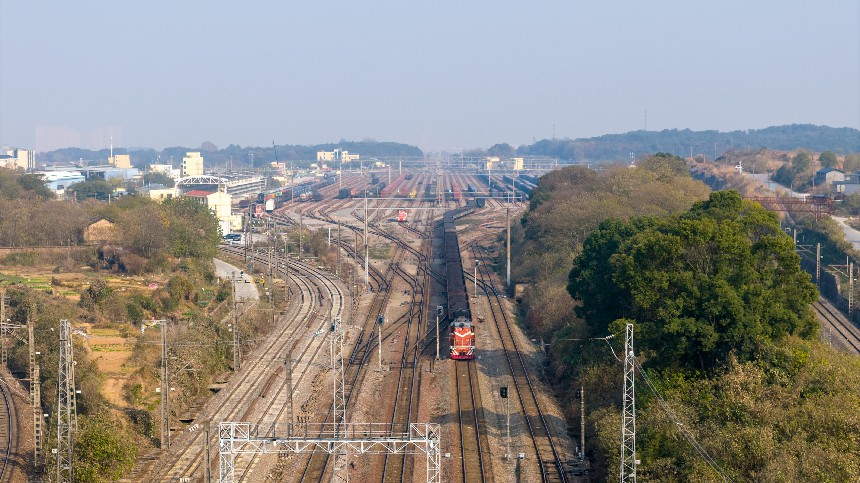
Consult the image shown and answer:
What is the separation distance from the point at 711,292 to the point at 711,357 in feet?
4.86

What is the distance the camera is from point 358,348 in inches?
1185

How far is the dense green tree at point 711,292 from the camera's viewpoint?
19.4 m

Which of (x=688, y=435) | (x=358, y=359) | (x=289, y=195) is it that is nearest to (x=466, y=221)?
(x=289, y=195)

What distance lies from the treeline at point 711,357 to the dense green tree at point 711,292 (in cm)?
3

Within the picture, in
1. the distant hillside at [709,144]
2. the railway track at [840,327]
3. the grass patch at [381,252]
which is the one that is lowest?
the railway track at [840,327]

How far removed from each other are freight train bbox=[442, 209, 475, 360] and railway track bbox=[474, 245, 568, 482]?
1.25 m

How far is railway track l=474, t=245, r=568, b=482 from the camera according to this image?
62.1 ft

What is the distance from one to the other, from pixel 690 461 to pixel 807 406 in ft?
7.86

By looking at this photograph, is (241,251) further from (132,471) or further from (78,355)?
(132,471)

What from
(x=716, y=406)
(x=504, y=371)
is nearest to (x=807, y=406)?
(x=716, y=406)

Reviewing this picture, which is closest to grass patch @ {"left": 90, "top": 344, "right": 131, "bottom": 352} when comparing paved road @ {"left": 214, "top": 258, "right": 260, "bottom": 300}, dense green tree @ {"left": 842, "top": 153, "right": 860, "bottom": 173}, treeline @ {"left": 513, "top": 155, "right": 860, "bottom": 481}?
paved road @ {"left": 214, "top": 258, "right": 260, "bottom": 300}

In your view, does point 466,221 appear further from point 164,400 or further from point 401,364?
point 164,400

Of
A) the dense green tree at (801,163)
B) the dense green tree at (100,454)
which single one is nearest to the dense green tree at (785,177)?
the dense green tree at (801,163)

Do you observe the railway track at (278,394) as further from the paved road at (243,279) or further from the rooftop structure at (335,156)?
the rooftop structure at (335,156)
